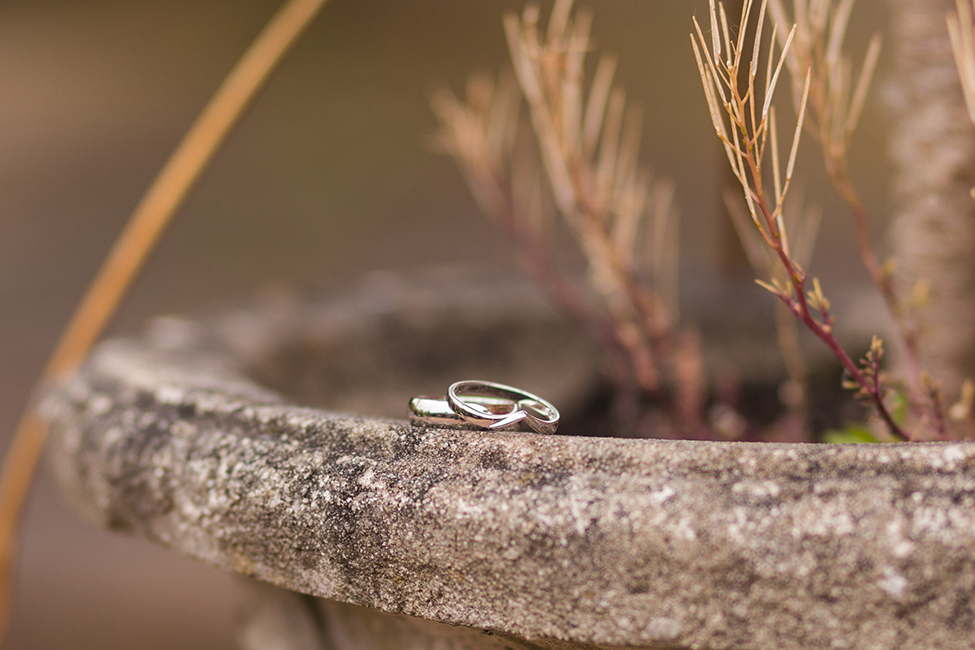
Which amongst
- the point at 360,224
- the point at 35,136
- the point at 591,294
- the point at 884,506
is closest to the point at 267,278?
the point at 360,224

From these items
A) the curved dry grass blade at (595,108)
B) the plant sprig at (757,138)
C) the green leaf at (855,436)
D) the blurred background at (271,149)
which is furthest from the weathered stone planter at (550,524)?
the blurred background at (271,149)

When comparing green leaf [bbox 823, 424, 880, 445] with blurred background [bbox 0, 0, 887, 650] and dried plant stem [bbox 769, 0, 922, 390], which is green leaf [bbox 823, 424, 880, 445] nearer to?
dried plant stem [bbox 769, 0, 922, 390]

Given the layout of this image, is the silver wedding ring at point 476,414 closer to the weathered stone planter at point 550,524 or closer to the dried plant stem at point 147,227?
the weathered stone planter at point 550,524

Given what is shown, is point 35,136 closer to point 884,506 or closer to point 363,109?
point 363,109

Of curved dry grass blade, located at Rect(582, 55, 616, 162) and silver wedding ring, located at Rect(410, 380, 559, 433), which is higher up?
curved dry grass blade, located at Rect(582, 55, 616, 162)

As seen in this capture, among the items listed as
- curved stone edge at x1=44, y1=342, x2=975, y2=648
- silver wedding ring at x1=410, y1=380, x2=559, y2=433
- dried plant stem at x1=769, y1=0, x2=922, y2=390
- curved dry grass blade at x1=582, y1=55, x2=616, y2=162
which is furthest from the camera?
curved dry grass blade at x1=582, y1=55, x2=616, y2=162

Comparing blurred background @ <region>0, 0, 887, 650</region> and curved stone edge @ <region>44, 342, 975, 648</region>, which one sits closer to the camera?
curved stone edge @ <region>44, 342, 975, 648</region>

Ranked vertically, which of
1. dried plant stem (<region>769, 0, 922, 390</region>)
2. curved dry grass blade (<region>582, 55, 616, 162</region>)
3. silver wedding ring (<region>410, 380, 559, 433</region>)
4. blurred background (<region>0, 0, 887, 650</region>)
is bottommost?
silver wedding ring (<region>410, 380, 559, 433</region>)

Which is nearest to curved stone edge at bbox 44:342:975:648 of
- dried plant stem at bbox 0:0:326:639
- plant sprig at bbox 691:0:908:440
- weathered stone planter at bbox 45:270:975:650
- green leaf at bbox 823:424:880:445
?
weathered stone planter at bbox 45:270:975:650

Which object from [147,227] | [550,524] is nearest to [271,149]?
[147,227]
